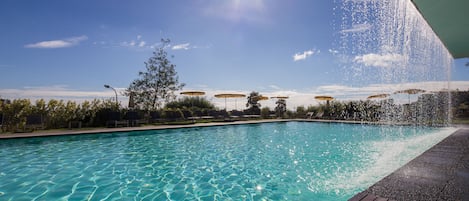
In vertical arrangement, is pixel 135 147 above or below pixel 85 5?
below

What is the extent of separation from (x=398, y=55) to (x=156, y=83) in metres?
14.5

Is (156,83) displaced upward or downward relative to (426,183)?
upward

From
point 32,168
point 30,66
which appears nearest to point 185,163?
point 32,168

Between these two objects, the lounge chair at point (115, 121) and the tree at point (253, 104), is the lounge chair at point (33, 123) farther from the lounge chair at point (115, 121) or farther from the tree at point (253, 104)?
the tree at point (253, 104)

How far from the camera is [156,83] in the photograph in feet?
54.1

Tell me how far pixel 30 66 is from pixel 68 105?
265 cm

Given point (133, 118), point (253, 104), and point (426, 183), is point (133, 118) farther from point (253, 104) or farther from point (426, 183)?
point (426, 183)

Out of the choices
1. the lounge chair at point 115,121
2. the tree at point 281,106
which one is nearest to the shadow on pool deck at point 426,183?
the lounge chair at point 115,121

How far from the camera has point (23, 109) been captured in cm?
951

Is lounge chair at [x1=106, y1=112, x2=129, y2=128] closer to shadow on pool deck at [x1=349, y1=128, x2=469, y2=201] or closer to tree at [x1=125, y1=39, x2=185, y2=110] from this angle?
tree at [x1=125, y1=39, x2=185, y2=110]

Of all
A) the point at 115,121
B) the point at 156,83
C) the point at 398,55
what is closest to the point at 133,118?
the point at 115,121

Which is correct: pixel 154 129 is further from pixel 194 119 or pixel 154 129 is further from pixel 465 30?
pixel 465 30

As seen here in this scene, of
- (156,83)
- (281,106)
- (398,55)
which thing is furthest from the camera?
(281,106)

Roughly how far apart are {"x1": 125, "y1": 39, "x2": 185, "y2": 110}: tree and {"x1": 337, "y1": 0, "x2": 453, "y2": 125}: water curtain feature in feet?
39.0
